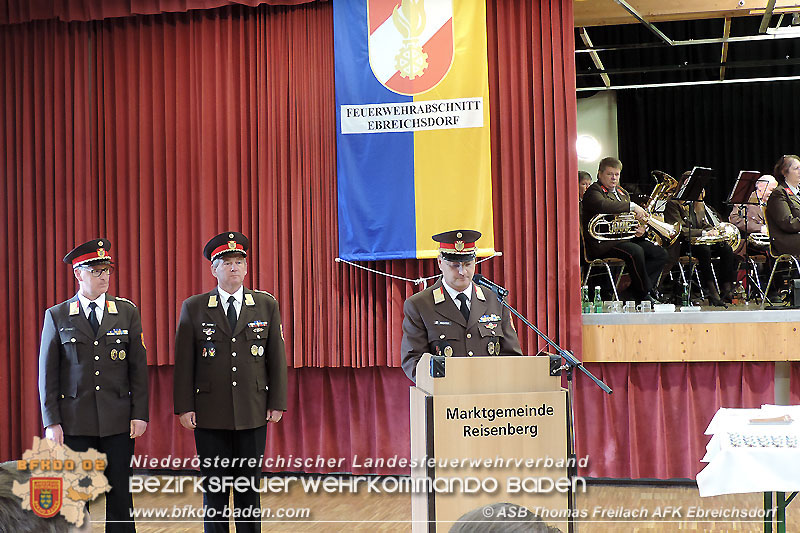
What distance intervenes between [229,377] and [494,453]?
1.68 metres

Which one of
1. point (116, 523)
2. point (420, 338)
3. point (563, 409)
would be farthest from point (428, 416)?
point (116, 523)

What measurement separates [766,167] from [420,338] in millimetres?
9571

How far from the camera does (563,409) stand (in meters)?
3.33

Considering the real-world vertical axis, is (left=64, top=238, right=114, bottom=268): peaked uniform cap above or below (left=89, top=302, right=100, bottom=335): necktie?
above

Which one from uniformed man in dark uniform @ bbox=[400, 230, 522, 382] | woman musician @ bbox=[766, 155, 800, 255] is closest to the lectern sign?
uniformed man in dark uniform @ bbox=[400, 230, 522, 382]

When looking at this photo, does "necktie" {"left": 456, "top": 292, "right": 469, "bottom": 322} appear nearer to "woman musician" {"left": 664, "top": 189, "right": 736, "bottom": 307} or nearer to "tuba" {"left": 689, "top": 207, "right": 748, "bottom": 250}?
"woman musician" {"left": 664, "top": 189, "right": 736, "bottom": 307}

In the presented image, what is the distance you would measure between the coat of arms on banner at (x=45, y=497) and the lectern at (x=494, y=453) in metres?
1.68

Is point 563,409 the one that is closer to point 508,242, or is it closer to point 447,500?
point 447,500

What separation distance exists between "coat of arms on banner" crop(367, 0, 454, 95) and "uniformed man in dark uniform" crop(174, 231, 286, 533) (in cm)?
225

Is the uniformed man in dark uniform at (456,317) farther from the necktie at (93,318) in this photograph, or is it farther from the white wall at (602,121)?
the white wall at (602,121)

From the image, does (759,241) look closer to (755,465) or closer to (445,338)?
(445,338)

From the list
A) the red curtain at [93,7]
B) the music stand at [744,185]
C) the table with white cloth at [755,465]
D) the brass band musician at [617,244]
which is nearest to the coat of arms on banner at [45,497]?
the table with white cloth at [755,465]

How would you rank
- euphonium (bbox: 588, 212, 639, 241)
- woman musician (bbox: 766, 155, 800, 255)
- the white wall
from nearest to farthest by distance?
woman musician (bbox: 766, 155, 800, 255), euphonium (bbox: 588, 212, 639, 241), the white wall

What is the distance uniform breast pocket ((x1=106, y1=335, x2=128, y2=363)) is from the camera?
14.9 feet
